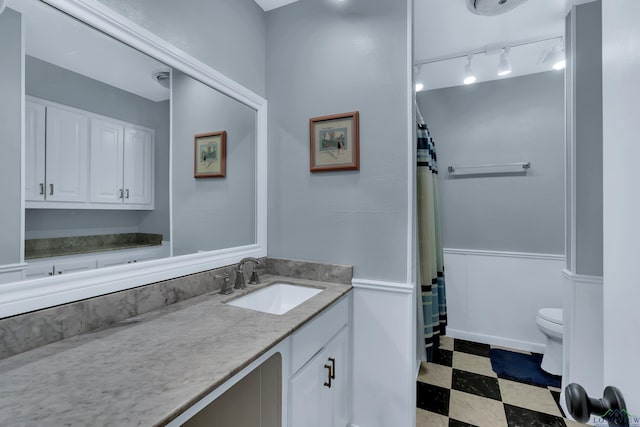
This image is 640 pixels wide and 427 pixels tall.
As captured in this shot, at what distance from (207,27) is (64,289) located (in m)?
1.34

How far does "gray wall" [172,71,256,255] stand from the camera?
53.9 inches

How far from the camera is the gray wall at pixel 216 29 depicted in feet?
3.78

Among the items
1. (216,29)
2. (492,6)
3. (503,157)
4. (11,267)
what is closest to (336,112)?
(216,29)

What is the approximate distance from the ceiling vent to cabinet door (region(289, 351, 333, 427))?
1.98 meters

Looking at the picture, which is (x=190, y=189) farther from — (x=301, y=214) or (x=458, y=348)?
(x=458, y=348)

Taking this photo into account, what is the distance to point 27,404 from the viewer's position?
1.90 feet

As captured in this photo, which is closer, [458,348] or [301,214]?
[301,214]

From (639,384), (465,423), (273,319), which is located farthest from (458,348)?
(639,384)

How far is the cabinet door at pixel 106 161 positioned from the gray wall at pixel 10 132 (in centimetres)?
20

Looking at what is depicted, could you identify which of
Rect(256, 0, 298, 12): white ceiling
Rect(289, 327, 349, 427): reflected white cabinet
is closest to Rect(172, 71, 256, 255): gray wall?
Rect(256, 0, 298, 12): white ceiling

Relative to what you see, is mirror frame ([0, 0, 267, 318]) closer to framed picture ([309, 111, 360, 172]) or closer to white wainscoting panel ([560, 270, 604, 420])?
framed picture ([309, 111, 360, 172])

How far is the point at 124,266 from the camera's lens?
1079 mm

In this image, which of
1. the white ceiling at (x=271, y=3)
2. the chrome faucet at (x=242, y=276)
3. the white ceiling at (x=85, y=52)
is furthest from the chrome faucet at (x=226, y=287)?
the white ceiling at (x=271, y=3)

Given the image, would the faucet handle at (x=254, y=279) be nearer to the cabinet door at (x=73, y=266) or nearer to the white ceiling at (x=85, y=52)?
the cabinet door at (x=73, y=266)
